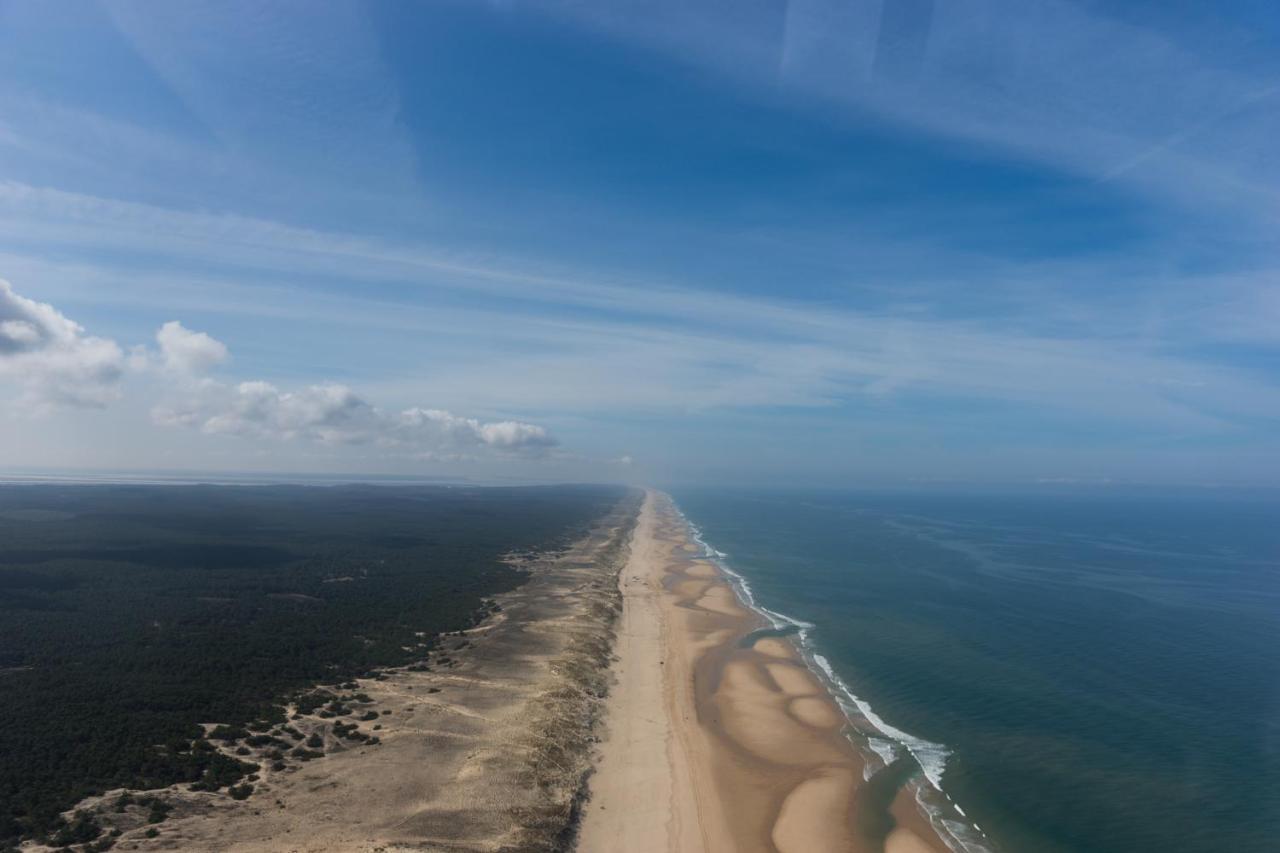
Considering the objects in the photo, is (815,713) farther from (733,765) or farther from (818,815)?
(818,815)

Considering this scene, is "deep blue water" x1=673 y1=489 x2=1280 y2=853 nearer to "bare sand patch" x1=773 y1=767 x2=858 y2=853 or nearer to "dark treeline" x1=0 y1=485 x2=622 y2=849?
"bare sand patch" x1=773 y1=767 x2=858 y2=853

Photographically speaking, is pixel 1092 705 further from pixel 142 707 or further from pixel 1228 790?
pixel 142 707

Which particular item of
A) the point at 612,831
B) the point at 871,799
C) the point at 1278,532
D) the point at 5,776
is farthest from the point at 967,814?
the point at 1278,532

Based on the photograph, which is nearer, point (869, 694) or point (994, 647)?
point (869, 694)

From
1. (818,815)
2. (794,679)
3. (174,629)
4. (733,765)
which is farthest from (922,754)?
(174,629)

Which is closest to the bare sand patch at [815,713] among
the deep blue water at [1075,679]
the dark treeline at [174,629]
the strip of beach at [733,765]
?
the strip of beach at [733,765]

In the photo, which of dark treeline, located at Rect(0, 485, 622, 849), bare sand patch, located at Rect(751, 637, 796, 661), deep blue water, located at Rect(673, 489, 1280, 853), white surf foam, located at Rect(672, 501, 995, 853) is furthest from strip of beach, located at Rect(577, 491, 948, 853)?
dark treeline, located at Rect(0, 485, 622, 849)
